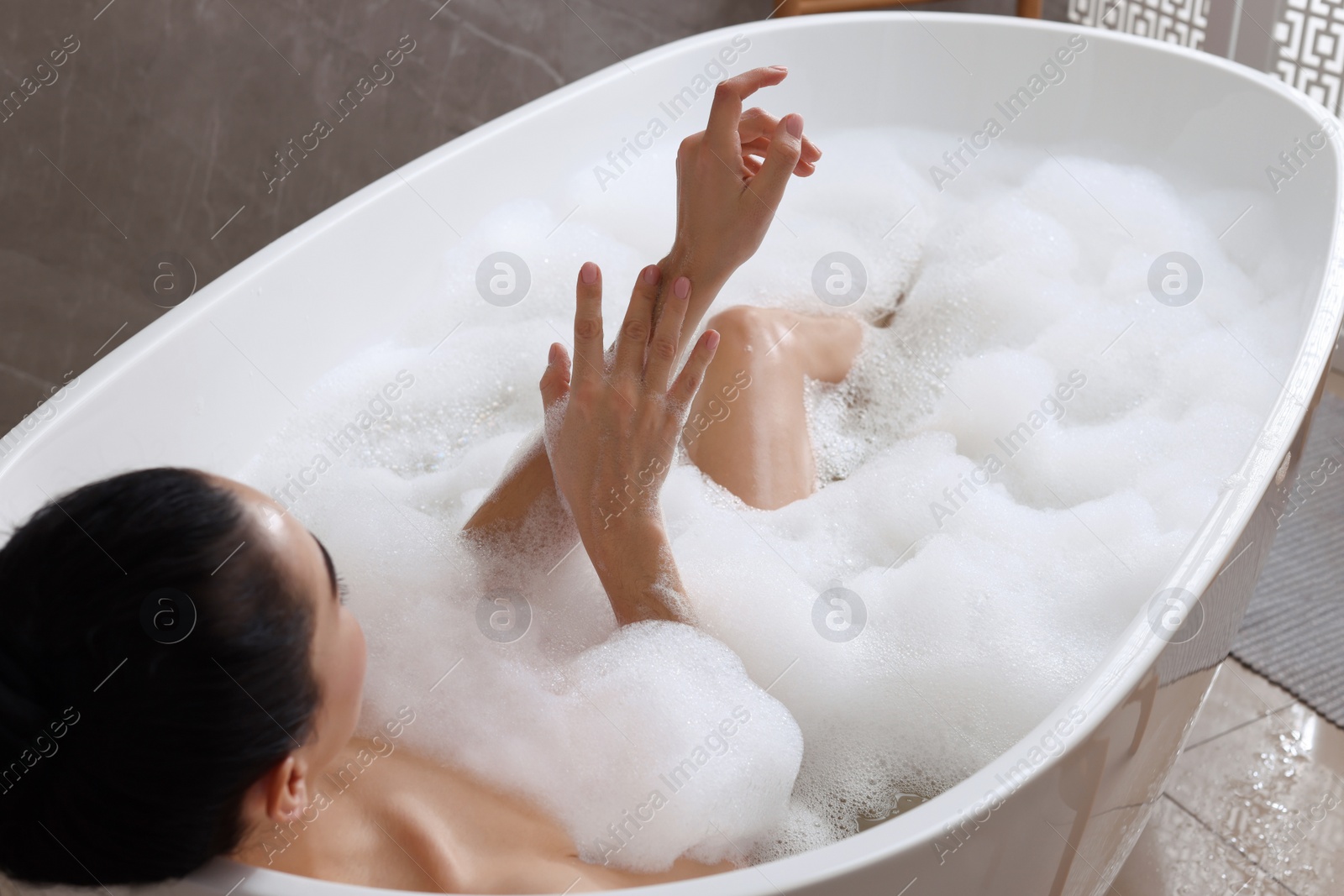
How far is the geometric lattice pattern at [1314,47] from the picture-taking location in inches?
81.0

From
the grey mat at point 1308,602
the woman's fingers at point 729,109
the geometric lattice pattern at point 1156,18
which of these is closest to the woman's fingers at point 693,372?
the woman's fingers at point 729,109

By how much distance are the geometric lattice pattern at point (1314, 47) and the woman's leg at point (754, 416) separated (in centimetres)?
137

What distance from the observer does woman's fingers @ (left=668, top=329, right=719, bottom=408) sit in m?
0.96

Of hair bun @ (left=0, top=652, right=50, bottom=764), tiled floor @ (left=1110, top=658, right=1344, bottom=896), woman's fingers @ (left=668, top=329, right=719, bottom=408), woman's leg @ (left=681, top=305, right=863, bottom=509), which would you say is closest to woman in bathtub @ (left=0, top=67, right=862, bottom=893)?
hair bun @ (left=0, top=652, right=50, bottom=764)

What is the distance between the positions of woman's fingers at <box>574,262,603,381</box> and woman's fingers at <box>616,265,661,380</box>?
0.8 inches

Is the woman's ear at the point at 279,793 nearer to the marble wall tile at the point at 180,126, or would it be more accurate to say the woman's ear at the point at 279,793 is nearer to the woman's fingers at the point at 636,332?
the woman's fingers at the point at 636,332

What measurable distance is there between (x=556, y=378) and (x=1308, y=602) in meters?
1.18

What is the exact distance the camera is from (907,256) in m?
1.70

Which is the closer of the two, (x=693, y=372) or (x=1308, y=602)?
(x=693, y=372)

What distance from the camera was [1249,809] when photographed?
1.33 m

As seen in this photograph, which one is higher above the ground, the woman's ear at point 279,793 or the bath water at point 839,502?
the woman's ear at point 279,793

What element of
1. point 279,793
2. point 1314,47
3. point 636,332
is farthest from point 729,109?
point 1314,47

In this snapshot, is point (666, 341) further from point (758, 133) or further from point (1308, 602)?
point (1308, 602)

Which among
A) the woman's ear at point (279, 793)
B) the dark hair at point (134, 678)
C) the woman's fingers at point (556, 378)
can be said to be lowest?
the woman's fingers at point (556, 378)
